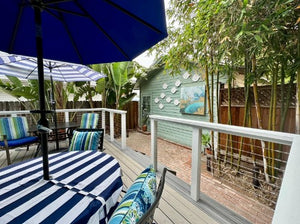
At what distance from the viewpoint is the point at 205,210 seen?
5.61ft

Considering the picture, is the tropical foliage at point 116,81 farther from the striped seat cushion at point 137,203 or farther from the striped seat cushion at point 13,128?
the striped seat cushion at point 137,203

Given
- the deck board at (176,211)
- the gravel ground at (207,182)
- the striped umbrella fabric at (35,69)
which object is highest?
the striped umbrella fabric at (35,69)

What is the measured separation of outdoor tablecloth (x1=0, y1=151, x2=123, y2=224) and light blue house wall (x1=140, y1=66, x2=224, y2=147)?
183 inches

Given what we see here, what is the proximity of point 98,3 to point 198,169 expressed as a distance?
2.10 metres

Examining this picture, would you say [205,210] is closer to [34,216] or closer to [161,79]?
[34,216]

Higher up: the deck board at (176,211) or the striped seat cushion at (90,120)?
the striped seat cushion at (90,120)

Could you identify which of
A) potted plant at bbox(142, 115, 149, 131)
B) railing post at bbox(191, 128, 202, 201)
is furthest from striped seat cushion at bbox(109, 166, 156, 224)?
potted plant at bbox(142, 115, 149, 131)

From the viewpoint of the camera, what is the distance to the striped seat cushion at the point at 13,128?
3.09m

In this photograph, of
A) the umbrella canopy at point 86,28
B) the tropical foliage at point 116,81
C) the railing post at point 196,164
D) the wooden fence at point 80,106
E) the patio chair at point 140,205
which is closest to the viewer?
the patio chair at point 140,205

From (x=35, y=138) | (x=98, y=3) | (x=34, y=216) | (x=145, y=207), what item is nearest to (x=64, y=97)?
(x=35, y=138)

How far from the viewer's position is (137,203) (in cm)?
62

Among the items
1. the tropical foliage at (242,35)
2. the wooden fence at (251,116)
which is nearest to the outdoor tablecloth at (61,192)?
the tropical foliage at (242,35)

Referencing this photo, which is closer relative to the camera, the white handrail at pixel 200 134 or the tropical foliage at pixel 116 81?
the white handrail at pixel 200 134

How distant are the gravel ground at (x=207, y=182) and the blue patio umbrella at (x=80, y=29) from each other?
6.75 ft
